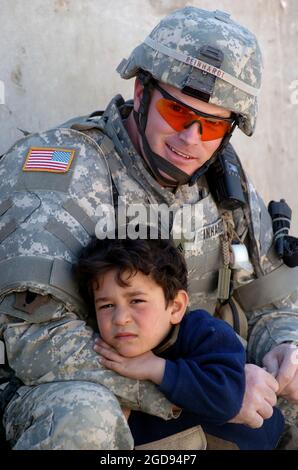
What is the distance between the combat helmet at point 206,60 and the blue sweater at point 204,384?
0.72 meters

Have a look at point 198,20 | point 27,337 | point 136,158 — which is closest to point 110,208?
point 136,158

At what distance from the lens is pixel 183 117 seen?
2.95 meters

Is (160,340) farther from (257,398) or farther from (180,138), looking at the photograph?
(180,138)

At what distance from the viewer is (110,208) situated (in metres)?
2.89

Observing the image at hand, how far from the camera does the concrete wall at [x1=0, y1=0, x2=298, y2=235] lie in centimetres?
363

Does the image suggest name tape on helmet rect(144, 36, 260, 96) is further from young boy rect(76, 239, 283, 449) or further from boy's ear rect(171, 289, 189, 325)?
boy's ear rect(171, 289, 189, 325)

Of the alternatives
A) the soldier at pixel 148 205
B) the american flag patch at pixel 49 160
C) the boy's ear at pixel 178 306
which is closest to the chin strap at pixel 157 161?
the soldier at pixel 148 205

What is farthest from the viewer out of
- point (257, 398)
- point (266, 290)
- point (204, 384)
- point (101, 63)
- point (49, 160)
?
point (101, 63)

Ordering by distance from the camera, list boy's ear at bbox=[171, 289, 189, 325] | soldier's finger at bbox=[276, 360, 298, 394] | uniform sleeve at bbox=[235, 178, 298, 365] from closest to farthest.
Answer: boy's ear at bbox=[171, 289, 189, 325] → soldier's finger at bbox=[276, 360, 298, 394] → uniform sleeve at bbox=[235, 178, 298, 365]

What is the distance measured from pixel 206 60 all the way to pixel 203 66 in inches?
1.0

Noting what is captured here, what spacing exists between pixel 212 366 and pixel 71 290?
47cm

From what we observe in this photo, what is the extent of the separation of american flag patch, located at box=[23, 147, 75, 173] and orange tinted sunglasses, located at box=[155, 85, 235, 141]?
0.33 m

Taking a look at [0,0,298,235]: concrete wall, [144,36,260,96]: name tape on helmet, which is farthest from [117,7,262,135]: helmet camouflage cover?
[0,0,298,235]: concrete wall

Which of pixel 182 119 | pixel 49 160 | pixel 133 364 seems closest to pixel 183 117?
pixel 182 119
